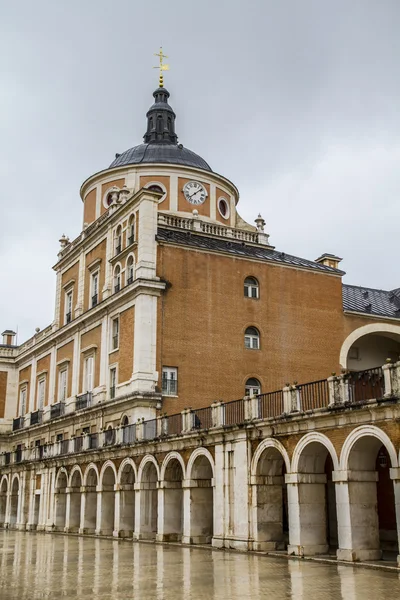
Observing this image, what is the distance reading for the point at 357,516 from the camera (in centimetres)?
2019

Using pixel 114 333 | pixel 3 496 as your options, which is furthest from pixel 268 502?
pixel 3 496

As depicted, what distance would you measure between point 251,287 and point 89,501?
13.9 m

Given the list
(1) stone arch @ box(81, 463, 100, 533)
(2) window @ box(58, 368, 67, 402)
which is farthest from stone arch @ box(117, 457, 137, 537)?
(2) window @ box(58, 368, 67, 402)

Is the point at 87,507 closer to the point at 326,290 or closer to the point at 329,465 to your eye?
the point at 329,465

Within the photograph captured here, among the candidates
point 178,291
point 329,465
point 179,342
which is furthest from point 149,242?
point 329,465

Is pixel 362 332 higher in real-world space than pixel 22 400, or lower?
higher

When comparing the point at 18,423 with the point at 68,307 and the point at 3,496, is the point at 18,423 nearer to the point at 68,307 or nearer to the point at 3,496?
the point at 3,496

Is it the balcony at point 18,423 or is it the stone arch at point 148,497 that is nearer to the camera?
the stone arch at point 148,497

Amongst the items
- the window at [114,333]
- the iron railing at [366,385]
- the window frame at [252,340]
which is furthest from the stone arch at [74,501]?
the iron railing at [366,385]

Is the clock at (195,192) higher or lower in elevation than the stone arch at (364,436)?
higher

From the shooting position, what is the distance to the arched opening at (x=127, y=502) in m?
32.8

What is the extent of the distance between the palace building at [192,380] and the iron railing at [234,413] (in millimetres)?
61

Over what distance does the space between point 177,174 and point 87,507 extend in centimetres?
2171

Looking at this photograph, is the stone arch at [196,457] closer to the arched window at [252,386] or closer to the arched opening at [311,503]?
the arched opening at [311,503]
